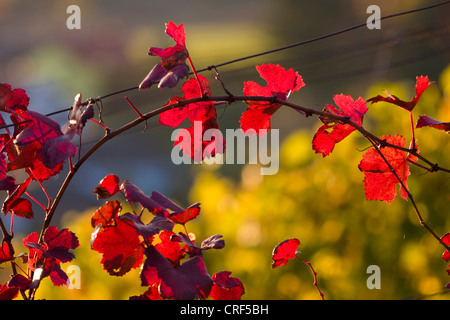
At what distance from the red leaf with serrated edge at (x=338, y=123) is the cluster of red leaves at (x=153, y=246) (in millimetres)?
158

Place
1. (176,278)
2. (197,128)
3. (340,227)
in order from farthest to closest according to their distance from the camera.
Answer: (340,227)
(197,128)
(176,278)

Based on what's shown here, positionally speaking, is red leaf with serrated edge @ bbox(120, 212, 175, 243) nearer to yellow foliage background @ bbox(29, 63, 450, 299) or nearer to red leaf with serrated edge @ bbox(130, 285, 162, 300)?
red leaf with serrated edge @ bbox(130, 285, 162, 300)

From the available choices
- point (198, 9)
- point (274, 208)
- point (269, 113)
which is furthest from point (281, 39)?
point (269, 113)

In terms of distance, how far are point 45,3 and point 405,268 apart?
997 cm

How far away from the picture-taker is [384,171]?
0.59 metres

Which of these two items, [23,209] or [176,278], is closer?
[176,278]

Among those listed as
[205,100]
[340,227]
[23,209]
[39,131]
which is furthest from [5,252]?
[340,227]

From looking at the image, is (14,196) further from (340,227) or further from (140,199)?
(340,227)

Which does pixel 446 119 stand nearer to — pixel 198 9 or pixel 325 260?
pixel 325 260

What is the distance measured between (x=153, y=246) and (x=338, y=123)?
24 centimetres

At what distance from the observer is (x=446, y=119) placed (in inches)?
69.2

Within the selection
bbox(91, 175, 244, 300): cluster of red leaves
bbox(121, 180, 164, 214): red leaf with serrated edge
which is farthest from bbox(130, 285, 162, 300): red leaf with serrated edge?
bbox(121, 180, 164, 214): red leaf with serrated edge

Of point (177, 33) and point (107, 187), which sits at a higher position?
point (177, 33)
